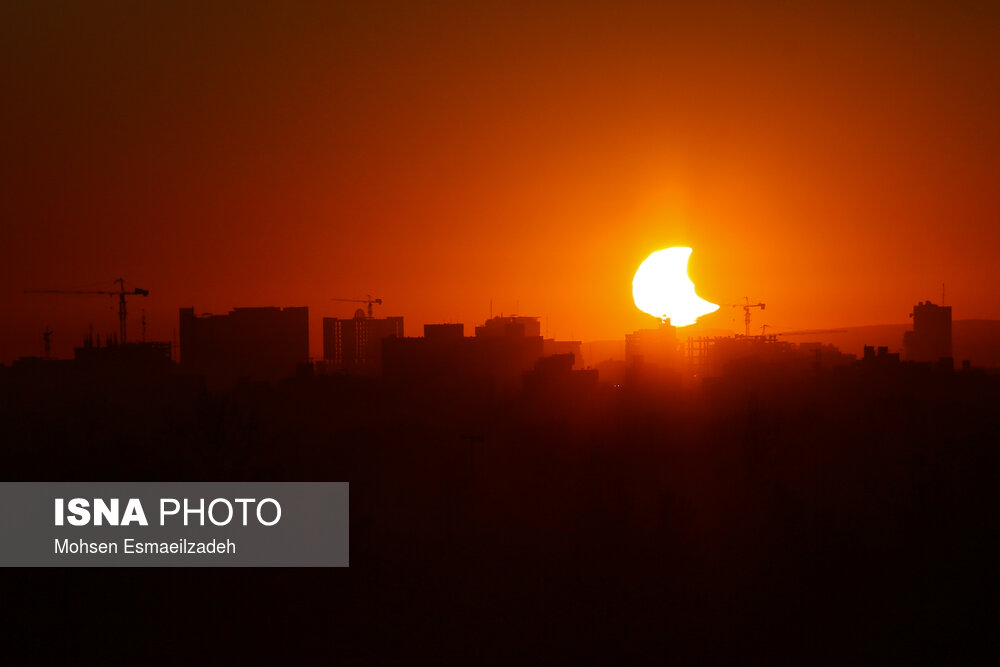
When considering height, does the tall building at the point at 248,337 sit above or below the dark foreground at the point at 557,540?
above

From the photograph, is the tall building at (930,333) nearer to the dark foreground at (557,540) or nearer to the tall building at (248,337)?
the dark foreground at (557,540)

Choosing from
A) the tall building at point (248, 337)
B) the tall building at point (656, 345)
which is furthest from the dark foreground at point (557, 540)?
the tall building at point (656, 345)

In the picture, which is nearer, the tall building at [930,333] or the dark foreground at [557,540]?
the dark foreground at [557,540]

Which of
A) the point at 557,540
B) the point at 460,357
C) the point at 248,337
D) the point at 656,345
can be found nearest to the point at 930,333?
the point at 656,345

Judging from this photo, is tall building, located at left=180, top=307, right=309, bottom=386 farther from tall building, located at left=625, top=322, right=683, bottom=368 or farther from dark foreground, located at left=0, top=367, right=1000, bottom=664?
dark foreground, located at left=0, top=367, right=1000, bottom=664

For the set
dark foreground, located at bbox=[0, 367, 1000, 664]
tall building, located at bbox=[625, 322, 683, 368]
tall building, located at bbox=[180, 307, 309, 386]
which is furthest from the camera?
tall building, located at bbox=[625, 322, 683, 368]

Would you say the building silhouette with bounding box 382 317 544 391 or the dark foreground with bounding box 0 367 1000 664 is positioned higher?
the building silhouette with bounding box 382 317 544 391

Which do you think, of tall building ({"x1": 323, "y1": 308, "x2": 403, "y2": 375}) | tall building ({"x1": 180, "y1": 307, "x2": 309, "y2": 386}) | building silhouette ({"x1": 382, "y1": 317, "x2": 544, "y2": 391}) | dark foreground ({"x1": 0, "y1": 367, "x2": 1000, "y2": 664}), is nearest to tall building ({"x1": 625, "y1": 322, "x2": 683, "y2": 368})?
building silhouette ({"x1": 382, "y1": 317, "x2": 544, "y2": 391})
